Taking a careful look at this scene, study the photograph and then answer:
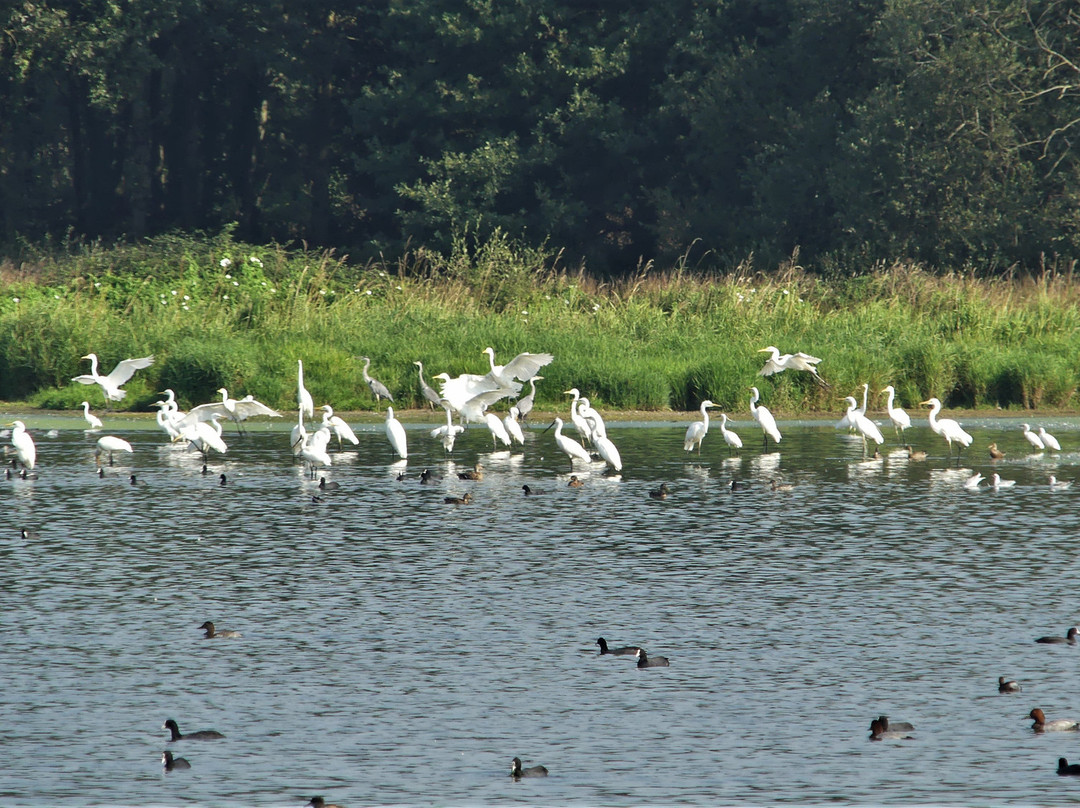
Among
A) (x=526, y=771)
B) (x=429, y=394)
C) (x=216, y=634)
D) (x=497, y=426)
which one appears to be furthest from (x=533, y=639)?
(x=429, y=394)

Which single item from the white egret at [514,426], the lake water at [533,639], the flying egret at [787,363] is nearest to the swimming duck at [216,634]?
the lake water at [533,639]

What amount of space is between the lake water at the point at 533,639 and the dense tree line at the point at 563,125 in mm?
19615

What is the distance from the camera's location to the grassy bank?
2109 centimetres

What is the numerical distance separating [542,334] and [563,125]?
19.7m

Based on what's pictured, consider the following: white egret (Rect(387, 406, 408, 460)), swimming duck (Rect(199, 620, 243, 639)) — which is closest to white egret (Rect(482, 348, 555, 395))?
white egret (Rect(387, 406, 408, 460))

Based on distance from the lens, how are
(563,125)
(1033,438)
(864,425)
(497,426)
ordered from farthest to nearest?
(563,125) < (497,426) < (864,425) < (1033,438)

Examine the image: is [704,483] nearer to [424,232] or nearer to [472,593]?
[472,593]

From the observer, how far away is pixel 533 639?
8.75 m

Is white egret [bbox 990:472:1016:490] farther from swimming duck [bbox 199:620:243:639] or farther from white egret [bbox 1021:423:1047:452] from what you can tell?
swimming duck [bbox 199:620:243:639]

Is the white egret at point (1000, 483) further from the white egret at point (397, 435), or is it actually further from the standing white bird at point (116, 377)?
the standing white bird at point (116, 377)

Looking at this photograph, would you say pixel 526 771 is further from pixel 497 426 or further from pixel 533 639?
pixel 497 426

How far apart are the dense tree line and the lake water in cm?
1961

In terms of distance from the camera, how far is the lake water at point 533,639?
652 centimetres

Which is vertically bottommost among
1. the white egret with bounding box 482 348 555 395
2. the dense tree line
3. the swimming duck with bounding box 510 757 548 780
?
the swimming duck with bounding box 510 757 548 780
